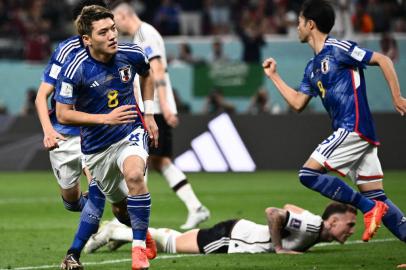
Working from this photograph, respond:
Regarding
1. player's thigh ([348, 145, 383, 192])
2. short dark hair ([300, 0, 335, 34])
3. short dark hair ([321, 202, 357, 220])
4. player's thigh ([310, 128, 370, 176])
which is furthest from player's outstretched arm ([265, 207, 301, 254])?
short dark hair ([300, 0, 335, 34])

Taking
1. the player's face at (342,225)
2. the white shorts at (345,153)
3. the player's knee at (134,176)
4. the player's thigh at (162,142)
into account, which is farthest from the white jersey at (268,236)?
the player's thigh at (162,142)

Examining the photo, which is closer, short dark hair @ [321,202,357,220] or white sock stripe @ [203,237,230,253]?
short dark hair @ [321,202,357,220]

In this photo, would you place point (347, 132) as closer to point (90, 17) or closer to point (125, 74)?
point (125, 74)

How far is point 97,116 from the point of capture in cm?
789

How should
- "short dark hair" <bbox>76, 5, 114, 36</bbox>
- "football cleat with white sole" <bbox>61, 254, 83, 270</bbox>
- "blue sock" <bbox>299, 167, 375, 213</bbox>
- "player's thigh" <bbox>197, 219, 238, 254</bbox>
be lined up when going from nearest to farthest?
"short dark hair" <bbox>76, 5, 114, 36</bbox> → "football cleat with white sole" <bbox>61, 254, 83, 270</bbox> → "blue sock" <bbox>299, 167, 375, 213</bbox> → "player's thigh" <bbox>197, 219, 238, 254</bbox>

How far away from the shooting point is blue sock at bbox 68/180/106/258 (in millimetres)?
8453

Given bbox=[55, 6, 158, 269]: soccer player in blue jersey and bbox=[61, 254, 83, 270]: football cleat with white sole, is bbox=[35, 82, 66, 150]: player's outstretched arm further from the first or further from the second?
bbox=[61, 254, 83, 270]: football cleat with white sole

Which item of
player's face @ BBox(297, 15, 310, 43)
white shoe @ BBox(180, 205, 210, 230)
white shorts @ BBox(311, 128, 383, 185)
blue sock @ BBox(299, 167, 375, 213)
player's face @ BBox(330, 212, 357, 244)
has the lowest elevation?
white shoe @ BBox(180, 205, 210, 230)

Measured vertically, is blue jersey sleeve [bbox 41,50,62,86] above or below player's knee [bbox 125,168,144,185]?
above

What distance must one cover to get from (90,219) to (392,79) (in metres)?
2.76

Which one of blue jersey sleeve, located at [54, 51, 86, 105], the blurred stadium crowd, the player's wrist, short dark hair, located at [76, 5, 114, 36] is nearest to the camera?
blue jersey sleeve, located at [54, 51, 86, 105]

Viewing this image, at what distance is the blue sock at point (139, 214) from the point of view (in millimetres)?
7840

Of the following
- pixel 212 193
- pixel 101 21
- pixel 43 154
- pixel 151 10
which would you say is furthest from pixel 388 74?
pixel 151 10

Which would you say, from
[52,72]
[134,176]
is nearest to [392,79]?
[134,176]
